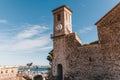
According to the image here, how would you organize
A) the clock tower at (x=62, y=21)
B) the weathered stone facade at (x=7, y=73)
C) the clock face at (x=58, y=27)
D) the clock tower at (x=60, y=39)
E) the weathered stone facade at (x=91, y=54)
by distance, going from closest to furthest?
1. the weathered stone facade at (x=91, y=54)
2. the clock tower at (x=60, y=39)
3. the clock tower at (x=62, y=21)
4. the clock face at (x=58, y=27)
5. the weathered stone facade at (x=7, y=73)

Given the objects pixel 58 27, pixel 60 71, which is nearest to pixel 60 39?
pixel 58 27

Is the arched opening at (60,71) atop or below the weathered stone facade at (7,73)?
atop

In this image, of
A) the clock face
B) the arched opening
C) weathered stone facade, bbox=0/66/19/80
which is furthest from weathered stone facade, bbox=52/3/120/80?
weathered stone facade, bbox=0/66/19/80

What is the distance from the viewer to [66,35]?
810 inches

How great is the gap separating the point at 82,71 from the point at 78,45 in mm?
3896

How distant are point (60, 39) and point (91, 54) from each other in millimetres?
6144

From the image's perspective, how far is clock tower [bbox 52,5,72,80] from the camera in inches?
794

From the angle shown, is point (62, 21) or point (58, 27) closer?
point (62, 21)

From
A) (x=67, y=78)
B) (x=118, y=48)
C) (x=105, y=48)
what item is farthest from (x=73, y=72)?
(x=118, y=48)

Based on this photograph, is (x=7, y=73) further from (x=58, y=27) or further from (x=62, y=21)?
(x=62, y=21)

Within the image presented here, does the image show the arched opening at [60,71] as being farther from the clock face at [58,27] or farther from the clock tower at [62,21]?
the clock face at [58,27]

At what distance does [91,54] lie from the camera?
17172 mm

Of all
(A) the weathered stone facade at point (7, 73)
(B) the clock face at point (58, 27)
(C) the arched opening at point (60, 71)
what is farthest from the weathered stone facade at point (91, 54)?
(A) the weathered stone facade at point (7, 73)

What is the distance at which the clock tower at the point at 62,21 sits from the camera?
21031 mm
